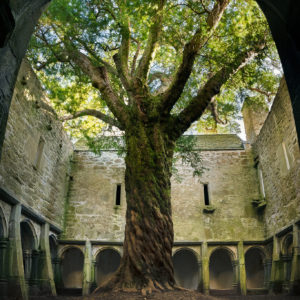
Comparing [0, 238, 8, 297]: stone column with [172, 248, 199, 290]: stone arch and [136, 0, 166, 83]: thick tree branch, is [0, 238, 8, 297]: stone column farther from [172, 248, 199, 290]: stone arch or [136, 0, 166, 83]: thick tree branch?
[172, 248, 199, 290]: stone arch

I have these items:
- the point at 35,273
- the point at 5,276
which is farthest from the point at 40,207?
the point at 5,276

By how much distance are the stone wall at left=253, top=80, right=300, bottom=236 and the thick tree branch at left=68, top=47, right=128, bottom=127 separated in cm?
473

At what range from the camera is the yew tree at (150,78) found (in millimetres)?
4305

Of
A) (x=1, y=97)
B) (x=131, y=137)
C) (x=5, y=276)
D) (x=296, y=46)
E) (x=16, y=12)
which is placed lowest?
(x=5, y=276)

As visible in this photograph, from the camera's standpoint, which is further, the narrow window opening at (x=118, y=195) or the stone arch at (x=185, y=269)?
the stone arch at (x=185, y=269)

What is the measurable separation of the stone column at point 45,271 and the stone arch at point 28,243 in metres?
0.35

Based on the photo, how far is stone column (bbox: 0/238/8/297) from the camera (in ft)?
19.5

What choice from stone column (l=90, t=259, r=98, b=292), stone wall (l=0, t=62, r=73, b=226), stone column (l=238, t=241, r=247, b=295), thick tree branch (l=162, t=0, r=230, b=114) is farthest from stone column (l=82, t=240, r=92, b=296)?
thick tree branch (l=162, t=0, r=230, b=114)

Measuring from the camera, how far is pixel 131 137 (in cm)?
521

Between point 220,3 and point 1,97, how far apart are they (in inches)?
201

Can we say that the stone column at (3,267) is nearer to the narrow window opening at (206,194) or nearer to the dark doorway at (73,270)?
the dark doorway at (73,270)

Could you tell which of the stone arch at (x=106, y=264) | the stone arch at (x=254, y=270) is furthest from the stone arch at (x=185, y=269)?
the stone arch at (x=106, y=264)

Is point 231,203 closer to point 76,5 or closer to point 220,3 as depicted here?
point 220,3

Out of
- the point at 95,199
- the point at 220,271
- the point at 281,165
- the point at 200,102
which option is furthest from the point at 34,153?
the point at 220,271
